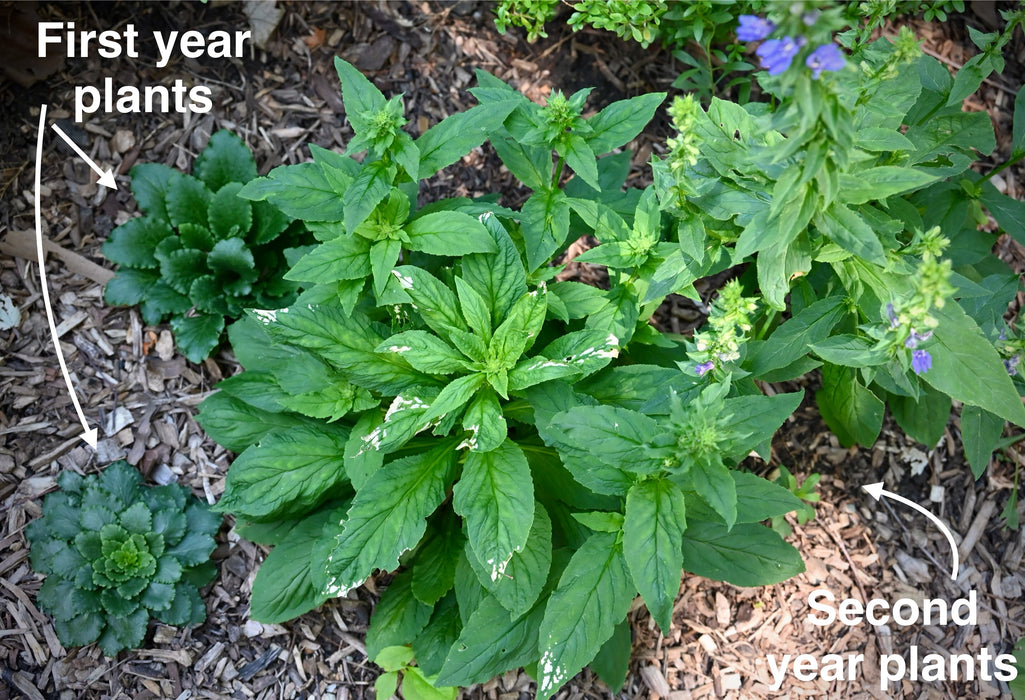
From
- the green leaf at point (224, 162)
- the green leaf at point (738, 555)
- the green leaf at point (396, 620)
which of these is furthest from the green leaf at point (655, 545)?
the green leaf at point (224, 162)

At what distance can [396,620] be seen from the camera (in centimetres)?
365

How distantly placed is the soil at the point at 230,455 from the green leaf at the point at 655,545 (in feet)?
4.48

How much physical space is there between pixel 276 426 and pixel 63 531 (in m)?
1.09

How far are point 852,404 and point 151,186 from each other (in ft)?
11.4

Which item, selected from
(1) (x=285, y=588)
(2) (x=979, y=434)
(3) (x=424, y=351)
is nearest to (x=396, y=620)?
(1) (x=285, y=588)

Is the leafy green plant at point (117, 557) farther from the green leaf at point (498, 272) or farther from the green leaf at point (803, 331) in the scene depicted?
the green leaf at point (803, 331)

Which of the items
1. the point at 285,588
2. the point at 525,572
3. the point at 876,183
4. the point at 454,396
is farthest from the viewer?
the point at 285,588

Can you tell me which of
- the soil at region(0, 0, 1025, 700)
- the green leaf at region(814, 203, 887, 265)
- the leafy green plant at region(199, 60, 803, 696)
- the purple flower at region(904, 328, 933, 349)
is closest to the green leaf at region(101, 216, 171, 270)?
the soil at region(0, 0, 1025, 700)

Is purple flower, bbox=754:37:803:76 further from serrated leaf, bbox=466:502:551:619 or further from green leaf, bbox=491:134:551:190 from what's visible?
serrated leaf, bbox=466:502:551:619

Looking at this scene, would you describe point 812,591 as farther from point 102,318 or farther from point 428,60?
point 102,318

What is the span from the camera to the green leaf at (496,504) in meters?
2.84

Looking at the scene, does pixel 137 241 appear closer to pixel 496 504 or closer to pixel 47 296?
pixel 47 296

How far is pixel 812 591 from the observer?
4.07 meters

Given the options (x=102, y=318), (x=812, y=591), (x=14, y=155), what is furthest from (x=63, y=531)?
(x=812, y=591)
